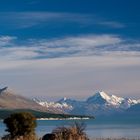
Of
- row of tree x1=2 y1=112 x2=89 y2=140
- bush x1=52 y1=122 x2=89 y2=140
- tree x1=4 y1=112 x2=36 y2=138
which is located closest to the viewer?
bush x1=52 y1=122 x2=89 y2=140

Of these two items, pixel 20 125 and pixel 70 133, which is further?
pixel 20 125

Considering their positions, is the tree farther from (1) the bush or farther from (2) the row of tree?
(1) the bush

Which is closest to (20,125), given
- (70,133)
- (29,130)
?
(29,130)

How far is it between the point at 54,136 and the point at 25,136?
2342 mm

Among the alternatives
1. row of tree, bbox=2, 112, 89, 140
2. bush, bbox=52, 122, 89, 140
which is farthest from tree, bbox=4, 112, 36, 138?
bush, bbox=52, 122, 89, 140

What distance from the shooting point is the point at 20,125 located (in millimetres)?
49531

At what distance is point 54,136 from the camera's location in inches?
1859

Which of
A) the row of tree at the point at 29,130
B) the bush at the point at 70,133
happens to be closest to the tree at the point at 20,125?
the row of tree at the point at 29,130

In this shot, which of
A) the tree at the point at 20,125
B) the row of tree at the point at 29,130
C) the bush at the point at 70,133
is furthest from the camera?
the tree at the point at 20,125

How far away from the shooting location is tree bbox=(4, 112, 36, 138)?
4944 centimetres

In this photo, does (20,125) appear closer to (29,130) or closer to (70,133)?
(29,130)

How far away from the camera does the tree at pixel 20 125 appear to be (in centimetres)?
4944

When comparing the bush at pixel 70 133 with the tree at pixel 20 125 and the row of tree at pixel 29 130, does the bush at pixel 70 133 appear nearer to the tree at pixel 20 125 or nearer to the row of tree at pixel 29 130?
the row of tree at pixel 29 130

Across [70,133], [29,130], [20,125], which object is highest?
[20,125]
